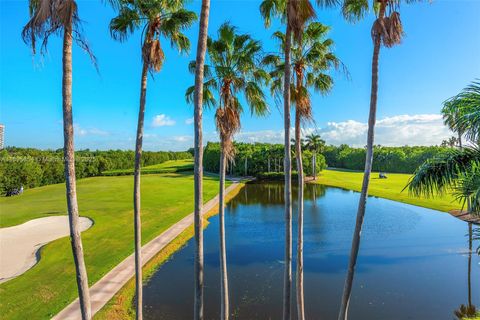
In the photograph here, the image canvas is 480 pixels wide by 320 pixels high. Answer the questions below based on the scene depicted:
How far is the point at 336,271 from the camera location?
1639 cm

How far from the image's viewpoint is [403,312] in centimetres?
1216

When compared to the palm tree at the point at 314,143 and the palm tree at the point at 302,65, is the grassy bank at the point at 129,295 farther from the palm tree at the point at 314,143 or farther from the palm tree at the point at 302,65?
the palm tree at the point at 314,143

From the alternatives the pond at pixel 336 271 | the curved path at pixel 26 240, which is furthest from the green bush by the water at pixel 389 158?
the curved path at pixel 26 240

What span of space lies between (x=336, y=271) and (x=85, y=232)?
61.1ft

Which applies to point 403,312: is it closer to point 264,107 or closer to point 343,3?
point 264,107

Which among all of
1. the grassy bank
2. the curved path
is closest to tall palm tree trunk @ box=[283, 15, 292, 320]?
the grassy bank

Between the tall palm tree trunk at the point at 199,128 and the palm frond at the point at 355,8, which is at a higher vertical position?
the palm frond at the point at 355,8

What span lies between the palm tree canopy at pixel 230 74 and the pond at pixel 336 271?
761cm

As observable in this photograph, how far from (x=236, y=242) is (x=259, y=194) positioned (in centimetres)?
2467

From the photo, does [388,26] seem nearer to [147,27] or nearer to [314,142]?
[147,27]

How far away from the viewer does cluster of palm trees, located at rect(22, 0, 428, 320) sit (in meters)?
6.18

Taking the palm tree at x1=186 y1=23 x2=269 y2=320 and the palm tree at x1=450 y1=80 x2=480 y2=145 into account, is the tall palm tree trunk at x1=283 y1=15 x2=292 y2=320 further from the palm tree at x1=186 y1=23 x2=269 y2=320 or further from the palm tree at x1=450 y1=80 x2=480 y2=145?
the palm tree at x1=450 y1=80 x2=480 y2=145

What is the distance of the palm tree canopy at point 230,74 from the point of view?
31.5ft

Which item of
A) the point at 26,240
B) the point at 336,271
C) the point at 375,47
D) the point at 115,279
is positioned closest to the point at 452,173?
the point at 375,47
